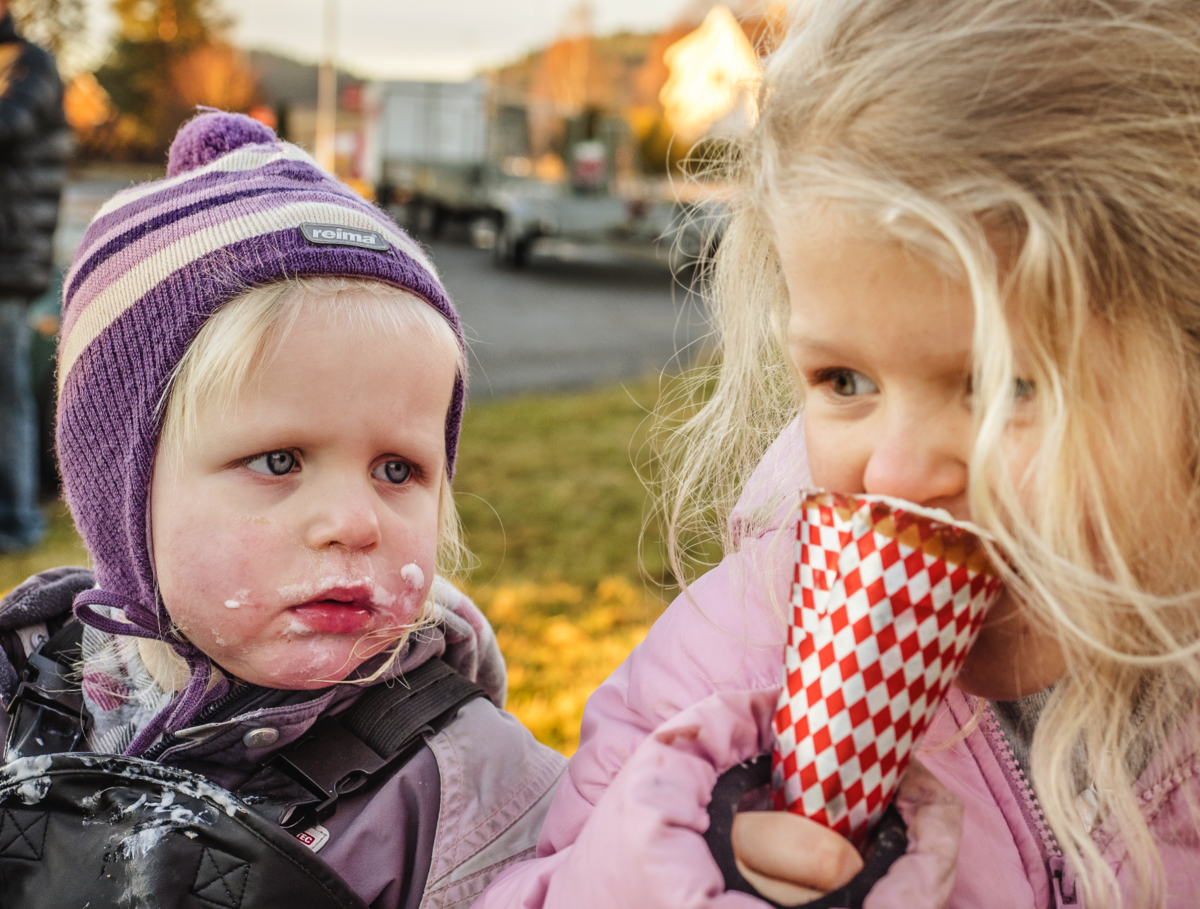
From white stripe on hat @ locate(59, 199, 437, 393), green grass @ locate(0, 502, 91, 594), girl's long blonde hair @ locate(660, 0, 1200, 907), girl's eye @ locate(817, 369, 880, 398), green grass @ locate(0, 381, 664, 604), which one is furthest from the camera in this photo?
green grass @ locate(0, 381, 664, 604)

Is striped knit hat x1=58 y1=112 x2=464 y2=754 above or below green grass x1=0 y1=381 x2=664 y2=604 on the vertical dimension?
above

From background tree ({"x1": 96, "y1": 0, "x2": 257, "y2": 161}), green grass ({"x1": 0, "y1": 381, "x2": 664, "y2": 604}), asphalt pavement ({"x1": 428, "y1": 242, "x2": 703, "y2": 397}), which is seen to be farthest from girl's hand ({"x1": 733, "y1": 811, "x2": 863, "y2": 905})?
background tree ({"x1": 96, "y1": 0, "x2": 257, "y2": 161})

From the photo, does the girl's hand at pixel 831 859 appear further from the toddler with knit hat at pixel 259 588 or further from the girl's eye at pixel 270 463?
the girl's eye at pixel 270 463

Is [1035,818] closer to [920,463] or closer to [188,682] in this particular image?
[920,463]

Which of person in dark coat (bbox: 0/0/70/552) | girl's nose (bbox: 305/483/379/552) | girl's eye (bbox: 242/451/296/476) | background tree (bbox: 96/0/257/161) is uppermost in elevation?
girl's eye (bbox: 242/451/296/476)

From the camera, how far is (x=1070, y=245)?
1.06 m

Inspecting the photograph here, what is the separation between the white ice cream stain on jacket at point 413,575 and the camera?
158 centimetres

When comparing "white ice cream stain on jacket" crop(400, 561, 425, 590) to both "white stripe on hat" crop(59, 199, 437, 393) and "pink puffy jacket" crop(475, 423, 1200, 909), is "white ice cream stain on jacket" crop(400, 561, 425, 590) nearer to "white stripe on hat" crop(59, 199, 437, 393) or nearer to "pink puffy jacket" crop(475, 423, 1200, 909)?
"pink puffy jacket" crop(475, 423, 1200, 909)

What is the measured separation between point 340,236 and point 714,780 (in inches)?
38.4

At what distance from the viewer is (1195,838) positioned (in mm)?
1354

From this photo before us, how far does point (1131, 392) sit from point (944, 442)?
0.19 meters

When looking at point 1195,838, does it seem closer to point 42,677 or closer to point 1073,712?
point 1073,712

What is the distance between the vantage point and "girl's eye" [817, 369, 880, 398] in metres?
1.22

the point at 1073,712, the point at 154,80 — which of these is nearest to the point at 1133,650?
the point at 1073,712
